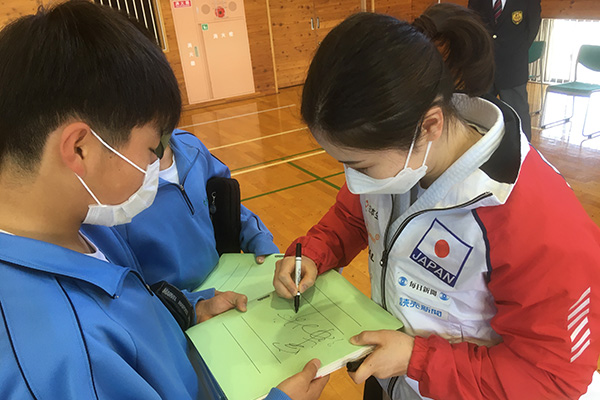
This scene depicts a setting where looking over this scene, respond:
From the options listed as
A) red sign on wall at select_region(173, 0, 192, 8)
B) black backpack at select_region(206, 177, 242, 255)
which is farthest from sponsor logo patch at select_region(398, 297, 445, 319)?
red sign on wall at select_region(173, 0, 192, 8)

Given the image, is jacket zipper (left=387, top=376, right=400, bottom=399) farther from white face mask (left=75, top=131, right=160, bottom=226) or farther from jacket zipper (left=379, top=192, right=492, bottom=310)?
white face mask (left=75, top=131, right=160, bottom=226)

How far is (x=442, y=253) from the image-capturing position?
86 cm

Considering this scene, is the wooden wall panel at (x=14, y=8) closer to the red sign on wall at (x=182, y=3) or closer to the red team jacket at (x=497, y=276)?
the red sign on wall at (x=182, y=3)

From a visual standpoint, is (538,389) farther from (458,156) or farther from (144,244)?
(144,244)

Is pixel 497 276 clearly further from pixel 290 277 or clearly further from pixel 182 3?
pixel 182 3

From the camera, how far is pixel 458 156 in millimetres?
890

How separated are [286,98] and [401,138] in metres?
6.96

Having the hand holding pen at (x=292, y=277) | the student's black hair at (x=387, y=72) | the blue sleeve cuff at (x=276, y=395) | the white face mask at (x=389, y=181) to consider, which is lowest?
the blue sleeve cuff at (x=276, y=395)

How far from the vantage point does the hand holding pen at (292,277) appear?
1077 mm

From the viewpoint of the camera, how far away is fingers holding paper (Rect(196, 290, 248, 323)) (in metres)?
1.10

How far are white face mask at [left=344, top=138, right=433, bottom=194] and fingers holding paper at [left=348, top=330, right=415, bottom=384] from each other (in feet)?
1.01

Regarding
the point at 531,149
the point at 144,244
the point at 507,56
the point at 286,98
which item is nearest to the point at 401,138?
the point at 531,149

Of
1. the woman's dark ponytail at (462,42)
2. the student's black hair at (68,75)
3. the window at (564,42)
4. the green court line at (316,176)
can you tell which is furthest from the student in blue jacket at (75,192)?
the window at (564,42)

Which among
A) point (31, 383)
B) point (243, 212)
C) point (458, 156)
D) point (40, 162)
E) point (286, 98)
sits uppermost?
point (40, 162)
